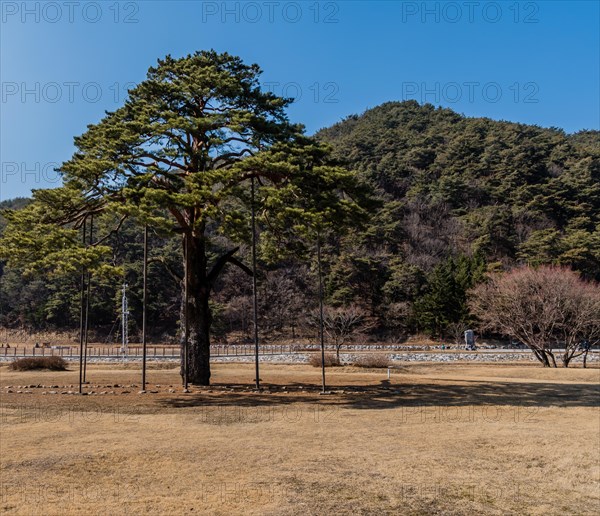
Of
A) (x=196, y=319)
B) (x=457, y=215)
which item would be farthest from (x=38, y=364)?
(x=457, y=215)

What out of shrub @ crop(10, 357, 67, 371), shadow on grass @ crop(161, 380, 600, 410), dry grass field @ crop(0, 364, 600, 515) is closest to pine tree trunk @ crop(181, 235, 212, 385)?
shadow on grass @ crop(161, 380, 600, 410)

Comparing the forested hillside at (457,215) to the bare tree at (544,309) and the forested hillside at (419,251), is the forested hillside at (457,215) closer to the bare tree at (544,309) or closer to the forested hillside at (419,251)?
the forested hillside at (419,251)

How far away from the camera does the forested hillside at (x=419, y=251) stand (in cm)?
5903

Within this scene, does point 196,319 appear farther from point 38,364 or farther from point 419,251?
point 419,251

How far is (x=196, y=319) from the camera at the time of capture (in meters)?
19.2

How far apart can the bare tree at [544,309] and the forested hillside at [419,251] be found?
1656 centimetres

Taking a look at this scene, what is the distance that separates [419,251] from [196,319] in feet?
186

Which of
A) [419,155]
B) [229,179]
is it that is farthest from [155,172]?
[419,155]

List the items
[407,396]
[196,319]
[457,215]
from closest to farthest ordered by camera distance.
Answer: [407,396], [196,319], [457,215]

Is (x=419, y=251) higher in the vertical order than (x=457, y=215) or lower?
A: lower

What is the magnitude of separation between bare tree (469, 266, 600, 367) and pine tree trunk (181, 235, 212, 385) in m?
23.0

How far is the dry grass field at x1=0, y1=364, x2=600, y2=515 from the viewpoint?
6.86 metres

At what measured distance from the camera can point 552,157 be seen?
Answer: 8600 cm

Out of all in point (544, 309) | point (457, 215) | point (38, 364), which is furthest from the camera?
point (457, 215)
